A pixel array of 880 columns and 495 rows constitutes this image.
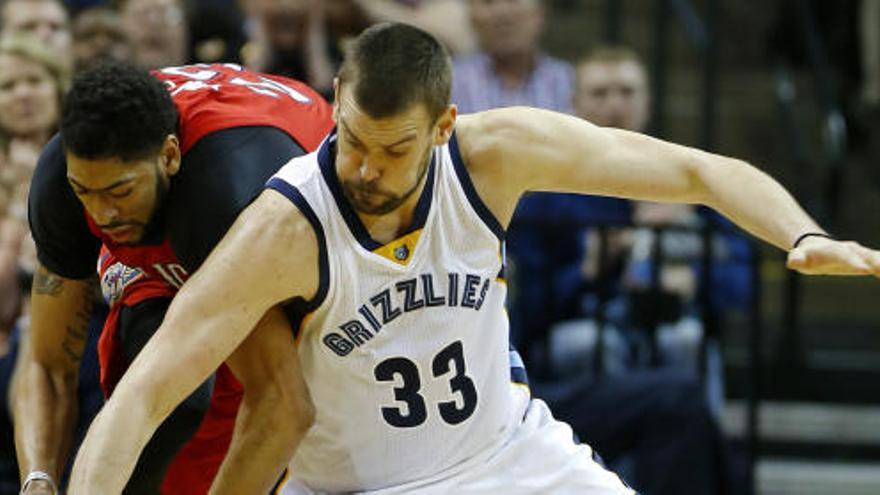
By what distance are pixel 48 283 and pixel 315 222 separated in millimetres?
1108

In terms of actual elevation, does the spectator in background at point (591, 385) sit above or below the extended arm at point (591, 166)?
below

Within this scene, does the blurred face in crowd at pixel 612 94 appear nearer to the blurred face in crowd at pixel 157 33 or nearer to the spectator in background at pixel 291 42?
the spectator in background at pixel 291 42

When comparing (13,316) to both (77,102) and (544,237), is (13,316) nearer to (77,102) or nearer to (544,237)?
(544,237)

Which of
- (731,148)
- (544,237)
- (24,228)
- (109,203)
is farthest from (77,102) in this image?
(731,148)

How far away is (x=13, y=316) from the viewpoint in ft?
22.8

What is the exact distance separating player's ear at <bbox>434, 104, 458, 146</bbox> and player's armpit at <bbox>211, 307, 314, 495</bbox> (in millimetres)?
562

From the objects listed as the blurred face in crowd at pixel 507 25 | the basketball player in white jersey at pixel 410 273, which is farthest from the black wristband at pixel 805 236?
the blurred face in crowd at pixel 507 25

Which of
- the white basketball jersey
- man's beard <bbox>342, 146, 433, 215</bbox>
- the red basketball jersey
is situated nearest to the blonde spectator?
the red basketball jersey

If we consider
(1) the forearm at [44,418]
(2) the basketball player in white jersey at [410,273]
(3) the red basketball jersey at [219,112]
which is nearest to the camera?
(2) the basketball player in white jersey at [410,273]

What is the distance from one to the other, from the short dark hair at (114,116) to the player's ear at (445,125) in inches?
26.2

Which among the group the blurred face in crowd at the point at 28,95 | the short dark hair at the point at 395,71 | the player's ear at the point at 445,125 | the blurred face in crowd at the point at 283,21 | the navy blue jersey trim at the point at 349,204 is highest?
the short dark hair at the point at 395,71

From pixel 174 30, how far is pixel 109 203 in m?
3.89

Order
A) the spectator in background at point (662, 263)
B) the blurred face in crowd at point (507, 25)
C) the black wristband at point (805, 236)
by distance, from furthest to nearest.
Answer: the blurred face in crowd at point (507, 25) → the spectator in background at point (662, 263) → the black wristband at point (805, 236)

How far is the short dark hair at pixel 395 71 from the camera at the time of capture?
388 centimetres
